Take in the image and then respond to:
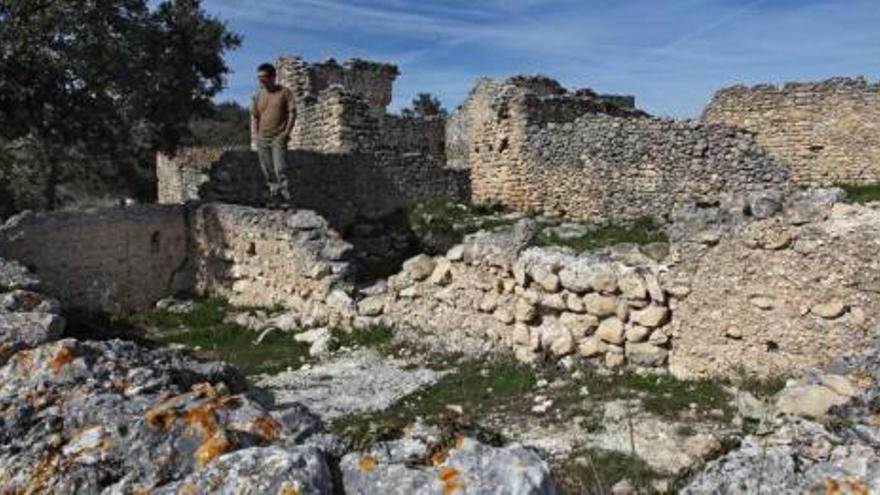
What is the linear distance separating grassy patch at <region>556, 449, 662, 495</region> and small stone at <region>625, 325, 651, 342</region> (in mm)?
2493

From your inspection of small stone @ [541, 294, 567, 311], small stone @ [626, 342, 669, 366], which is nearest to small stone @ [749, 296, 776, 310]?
small stone @ [626, 342, 669, 366]

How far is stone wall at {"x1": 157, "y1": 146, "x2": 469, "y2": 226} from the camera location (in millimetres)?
17062

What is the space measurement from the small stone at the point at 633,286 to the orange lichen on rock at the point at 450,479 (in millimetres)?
6352

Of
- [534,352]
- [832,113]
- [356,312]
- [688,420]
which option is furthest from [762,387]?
[832,113]

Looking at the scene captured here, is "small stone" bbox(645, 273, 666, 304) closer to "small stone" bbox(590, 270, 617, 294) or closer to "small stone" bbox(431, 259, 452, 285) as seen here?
"small stone" bbox(590, 270, 617, 294)

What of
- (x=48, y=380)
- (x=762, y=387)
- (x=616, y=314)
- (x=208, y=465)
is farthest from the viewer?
(x=616, y=314)

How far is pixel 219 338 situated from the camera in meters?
12.0

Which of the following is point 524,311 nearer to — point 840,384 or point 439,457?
point 840,384

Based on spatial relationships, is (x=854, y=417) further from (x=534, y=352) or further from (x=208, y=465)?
(x=534, y=352)

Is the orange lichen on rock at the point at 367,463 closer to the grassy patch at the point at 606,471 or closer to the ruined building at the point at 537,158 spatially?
the grassy patch at the point at 606,471

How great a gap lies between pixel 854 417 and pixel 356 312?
833 cm

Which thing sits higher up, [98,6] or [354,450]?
[98,6]

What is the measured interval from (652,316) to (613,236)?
7357mm

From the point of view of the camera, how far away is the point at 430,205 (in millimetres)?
20234
